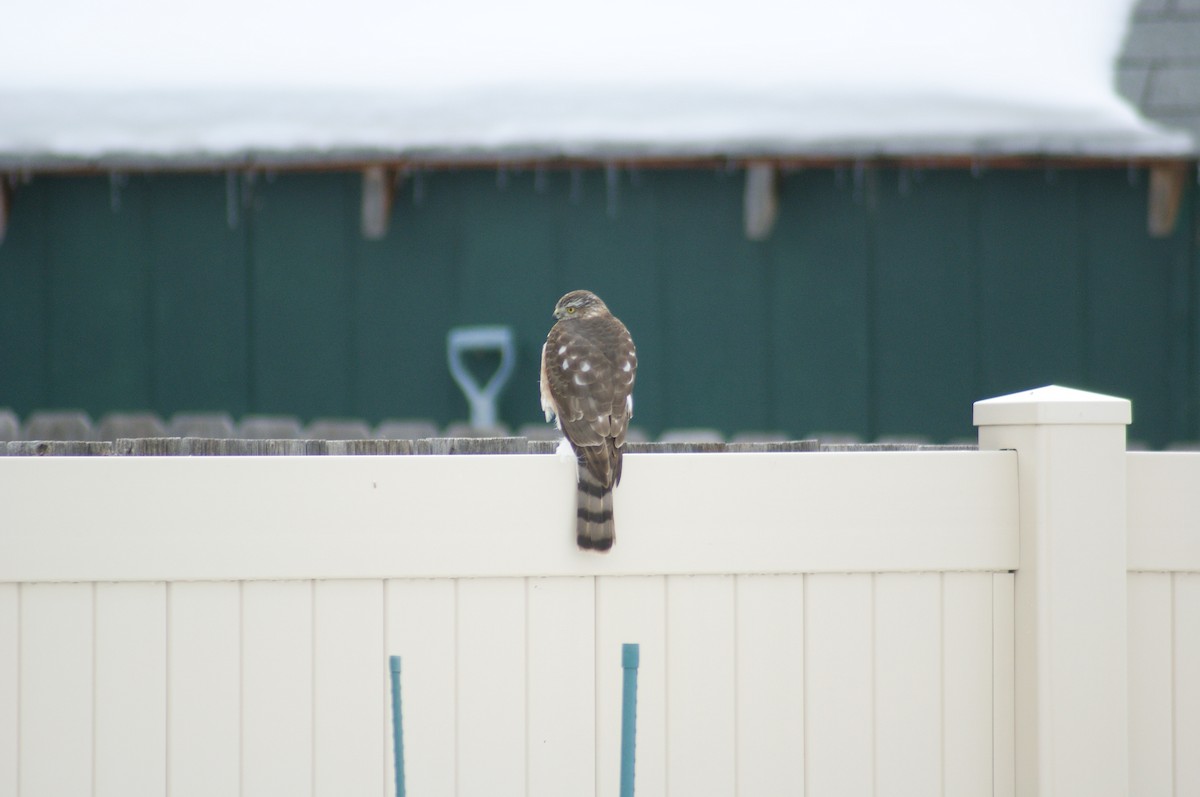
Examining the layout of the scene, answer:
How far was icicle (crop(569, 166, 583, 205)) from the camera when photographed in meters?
5.36

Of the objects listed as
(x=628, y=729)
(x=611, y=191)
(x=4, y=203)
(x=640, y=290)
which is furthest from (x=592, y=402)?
(x=4, y=203)

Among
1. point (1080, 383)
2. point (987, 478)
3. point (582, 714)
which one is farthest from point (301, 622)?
point (1080, 383)

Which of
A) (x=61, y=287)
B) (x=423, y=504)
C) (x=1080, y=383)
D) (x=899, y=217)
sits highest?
(x=899, y=217)

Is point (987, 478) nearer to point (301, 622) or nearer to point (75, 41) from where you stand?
point (301, 622)

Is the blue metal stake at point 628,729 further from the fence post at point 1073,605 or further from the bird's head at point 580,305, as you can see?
the bird's head at point 580,305

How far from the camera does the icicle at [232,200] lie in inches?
213

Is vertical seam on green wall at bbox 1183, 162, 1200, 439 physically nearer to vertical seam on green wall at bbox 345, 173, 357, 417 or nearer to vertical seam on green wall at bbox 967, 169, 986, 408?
vertical seam on green wall at bbox 967, 169, 986, 408

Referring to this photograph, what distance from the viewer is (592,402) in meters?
2.56

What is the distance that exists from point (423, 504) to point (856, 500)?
897 mm

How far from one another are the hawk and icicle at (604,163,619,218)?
1.97 meters

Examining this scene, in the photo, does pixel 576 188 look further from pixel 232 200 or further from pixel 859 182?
pixel 232 200

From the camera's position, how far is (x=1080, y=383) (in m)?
5.29

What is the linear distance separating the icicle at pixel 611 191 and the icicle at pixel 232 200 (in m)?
1.79

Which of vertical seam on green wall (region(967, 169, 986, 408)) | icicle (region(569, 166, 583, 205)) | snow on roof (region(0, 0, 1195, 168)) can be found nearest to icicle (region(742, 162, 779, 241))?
snow on roof (region(0, 0, 1195, 168))
